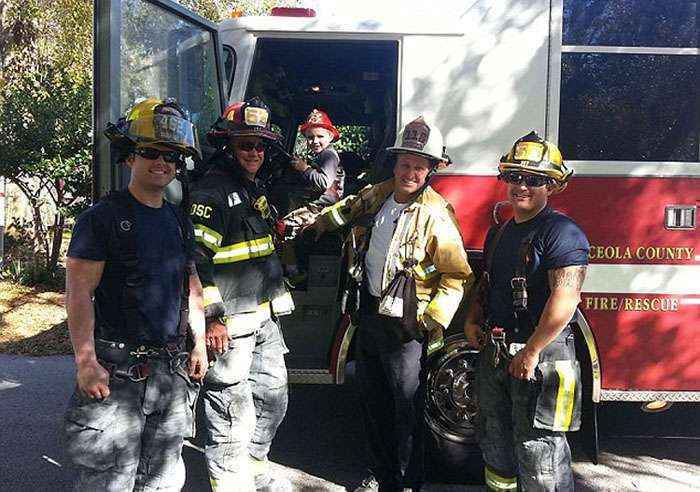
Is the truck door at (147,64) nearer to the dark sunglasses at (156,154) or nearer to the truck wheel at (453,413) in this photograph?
the dark sunglasses at (156,154)

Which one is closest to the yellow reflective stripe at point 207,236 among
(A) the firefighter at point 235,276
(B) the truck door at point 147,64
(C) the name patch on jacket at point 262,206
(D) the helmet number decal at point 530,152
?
(A) the firefighter at point 235,276

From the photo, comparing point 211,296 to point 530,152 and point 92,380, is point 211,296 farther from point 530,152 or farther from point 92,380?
point 530,152

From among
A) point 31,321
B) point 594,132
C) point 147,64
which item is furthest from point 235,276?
point 31,321

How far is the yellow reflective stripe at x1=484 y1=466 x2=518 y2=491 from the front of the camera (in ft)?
9.39

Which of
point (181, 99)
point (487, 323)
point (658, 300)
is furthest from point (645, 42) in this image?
point (181, 99)

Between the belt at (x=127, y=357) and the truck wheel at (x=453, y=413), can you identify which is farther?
the truck wheel at (x=453, y=413)

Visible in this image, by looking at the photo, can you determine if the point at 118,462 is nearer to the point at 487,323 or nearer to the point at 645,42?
the point at 487,323

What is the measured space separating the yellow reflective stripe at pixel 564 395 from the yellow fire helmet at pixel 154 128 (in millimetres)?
1715

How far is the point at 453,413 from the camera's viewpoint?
3670mm

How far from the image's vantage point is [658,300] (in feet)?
11.4

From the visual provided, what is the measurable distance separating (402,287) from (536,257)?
642mm

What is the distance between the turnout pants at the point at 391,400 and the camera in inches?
123

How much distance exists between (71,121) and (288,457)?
617 cm

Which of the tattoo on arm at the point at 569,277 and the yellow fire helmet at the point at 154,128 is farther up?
the yellow fire helmet at the point at 154,128
